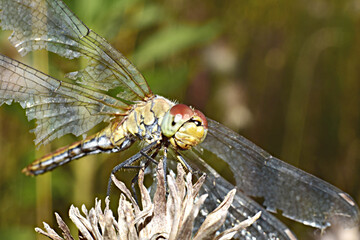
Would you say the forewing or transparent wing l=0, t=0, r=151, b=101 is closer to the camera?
transparent wing l=0, t=0, r=151, b=101

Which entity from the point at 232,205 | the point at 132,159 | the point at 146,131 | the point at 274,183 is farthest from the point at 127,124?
the point at 274,183

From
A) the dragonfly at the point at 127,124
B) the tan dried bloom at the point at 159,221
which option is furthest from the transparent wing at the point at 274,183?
the tan dried bloom at the point at 159,221

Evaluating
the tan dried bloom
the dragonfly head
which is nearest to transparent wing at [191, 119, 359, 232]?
the dragonfly head

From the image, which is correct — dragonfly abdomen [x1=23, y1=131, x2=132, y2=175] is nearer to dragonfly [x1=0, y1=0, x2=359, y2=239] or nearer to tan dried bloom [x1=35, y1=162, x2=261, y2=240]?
dragonfly [x1=0, y1=0, x2=359, y2=239]

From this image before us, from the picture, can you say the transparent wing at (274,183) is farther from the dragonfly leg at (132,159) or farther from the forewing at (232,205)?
the dragonfly leg at (132,159)

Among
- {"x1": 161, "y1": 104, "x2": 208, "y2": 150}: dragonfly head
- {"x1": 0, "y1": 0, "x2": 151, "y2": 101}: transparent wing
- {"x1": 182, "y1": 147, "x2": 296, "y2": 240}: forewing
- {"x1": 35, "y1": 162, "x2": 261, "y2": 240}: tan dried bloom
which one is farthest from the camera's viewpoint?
{"x1": 182, "y1": 147, "x2": 296, "y2": 240}: forewing
